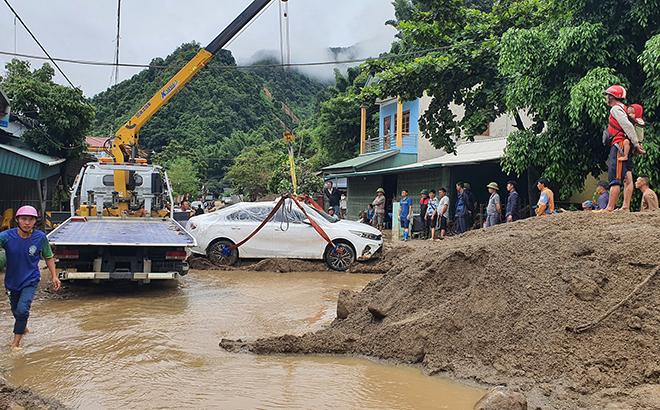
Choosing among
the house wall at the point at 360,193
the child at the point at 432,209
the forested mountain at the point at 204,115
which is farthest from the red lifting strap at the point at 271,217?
the forested mountain at the point at 204,115

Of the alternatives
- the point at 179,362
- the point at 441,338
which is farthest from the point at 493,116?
the point at 179,362

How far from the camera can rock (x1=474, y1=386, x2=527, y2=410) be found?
4.05m

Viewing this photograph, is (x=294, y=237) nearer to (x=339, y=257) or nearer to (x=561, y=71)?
(x=339, y=257)

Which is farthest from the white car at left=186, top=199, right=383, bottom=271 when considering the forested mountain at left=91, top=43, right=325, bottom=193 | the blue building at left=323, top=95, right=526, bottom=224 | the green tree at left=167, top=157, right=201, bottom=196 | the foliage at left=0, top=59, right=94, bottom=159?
the forested mountain at left=91, top=43, right=325, bottom=193

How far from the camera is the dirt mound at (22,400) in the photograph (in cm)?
418

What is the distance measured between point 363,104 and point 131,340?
37.7 feet

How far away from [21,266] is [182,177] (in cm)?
4267

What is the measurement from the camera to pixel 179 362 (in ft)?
18.2

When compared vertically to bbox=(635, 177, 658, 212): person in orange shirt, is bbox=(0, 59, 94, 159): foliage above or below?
above

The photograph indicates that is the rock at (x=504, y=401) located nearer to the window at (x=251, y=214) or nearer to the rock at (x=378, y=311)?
the rock at (x=378, y=311)

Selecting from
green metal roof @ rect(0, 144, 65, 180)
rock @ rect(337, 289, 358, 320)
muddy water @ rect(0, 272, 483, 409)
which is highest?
green metal roof @ rect(0, 144, 65, 180)

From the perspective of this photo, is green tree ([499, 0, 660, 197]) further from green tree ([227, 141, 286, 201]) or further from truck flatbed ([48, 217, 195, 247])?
green tree ([227, 141, 286, 201])

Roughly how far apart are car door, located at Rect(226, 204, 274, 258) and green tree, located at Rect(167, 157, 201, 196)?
35235mm

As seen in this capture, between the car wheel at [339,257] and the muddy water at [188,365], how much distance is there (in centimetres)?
374
